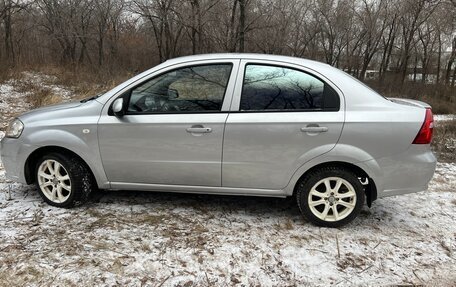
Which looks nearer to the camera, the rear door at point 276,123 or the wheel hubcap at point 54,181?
the rear door at point 276,123

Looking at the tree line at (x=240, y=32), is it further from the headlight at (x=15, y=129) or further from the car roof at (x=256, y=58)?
the car roof at (x=256, y=58)

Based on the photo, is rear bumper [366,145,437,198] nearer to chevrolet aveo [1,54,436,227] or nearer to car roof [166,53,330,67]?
chevrolet aveo [1,54,436,227]

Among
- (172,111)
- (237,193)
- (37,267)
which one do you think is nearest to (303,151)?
(237,193)

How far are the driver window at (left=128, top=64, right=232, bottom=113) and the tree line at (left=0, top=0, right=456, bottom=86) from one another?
12913 mm

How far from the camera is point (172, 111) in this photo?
11.4 feet

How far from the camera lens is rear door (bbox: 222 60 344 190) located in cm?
322

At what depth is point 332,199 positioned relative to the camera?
3.38m

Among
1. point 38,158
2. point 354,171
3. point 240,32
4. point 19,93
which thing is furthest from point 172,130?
point 240,32

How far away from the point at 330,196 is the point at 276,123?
90cm

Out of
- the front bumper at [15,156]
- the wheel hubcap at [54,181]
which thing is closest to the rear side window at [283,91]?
the wheel hubcap at [54,181]

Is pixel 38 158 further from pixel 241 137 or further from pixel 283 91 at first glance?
pixel 283 91

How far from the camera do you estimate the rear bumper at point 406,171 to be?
320 cm

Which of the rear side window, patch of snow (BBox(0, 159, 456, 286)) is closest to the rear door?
the rear side window

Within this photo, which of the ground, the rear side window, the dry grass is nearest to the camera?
the ground
